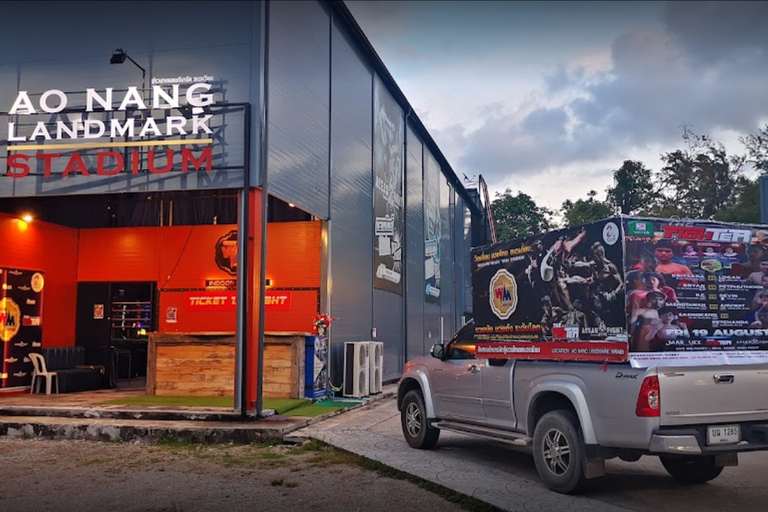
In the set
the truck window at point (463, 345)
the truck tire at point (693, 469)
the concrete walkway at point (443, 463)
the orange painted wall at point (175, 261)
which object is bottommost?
the concrete walkway at point (443, 463)

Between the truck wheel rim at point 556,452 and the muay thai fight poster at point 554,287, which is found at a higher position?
the muay thai fight poster at point 554,287

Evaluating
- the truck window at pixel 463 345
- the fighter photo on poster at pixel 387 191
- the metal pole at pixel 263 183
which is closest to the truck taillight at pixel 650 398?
the truck window at pixel 463 345

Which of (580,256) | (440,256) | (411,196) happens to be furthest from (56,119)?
(440,256)

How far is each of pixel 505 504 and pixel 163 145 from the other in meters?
7.92

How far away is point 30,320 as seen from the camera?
15.1 metres

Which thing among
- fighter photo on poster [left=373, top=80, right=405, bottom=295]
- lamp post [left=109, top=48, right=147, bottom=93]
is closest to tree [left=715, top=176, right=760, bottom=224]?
fighter photo on poster [left=373, top=80, right=405, bottom=295]

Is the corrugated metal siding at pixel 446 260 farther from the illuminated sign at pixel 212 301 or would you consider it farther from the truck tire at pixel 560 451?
the truck tire at pixel 560 451

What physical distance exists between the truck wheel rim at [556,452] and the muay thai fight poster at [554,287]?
37.7 inches

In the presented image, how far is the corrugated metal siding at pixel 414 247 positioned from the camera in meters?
22.8

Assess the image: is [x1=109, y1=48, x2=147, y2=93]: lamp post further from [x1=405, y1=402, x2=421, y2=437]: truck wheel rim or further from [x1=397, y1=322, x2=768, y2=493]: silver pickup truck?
[x1=397, y1=322, x2=768, y2=493]: silver pickup truck

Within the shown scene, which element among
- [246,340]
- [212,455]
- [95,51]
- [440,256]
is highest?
[95,51]

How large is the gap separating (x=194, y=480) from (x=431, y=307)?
2017 cm

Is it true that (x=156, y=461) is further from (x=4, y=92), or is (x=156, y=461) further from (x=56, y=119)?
(x=4, y=92)

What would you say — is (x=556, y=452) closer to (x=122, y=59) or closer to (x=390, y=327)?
(x=122, y=59)
